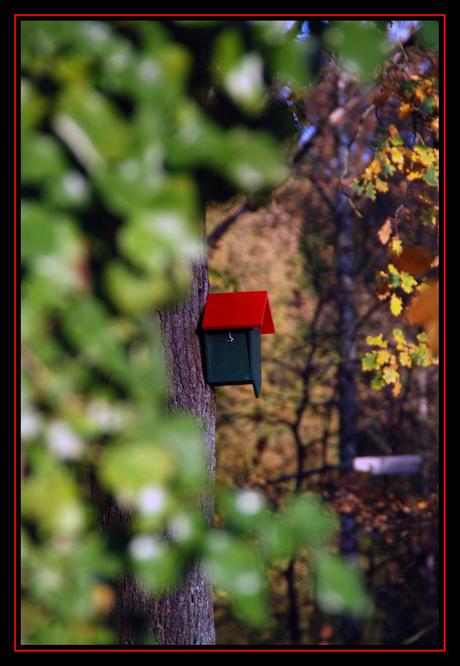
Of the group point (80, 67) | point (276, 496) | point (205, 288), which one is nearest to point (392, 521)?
point (276, 496)

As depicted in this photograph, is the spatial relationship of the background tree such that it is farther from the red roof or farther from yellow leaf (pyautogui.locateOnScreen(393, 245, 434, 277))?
yellow leaf (pyautogui.locateOnScreen(393, 245, 434, 277))

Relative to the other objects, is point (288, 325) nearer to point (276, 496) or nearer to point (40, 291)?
point (276, 496)

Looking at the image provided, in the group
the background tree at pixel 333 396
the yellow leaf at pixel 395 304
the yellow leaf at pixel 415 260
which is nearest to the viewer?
the yellow leaf at pixel 415 260

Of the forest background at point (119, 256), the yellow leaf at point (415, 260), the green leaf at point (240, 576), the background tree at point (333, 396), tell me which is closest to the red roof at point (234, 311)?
the forest background at point (119, 256)

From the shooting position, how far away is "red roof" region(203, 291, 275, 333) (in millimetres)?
2020

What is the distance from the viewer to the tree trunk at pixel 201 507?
1657 millimetres

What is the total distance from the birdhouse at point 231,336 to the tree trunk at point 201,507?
0.04m

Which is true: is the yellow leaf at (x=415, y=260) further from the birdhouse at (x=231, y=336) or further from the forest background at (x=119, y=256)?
the birdhouse at (x=231, y=336)

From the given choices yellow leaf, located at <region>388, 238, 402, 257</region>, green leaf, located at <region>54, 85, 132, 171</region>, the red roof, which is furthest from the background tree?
green leaf, located at <region>54, 85, 132, 171</region>

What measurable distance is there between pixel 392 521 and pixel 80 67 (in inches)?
282


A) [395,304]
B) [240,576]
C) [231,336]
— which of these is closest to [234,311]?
[231,336]

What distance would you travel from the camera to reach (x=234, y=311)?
2084mm

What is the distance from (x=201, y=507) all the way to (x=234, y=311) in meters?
0.73
